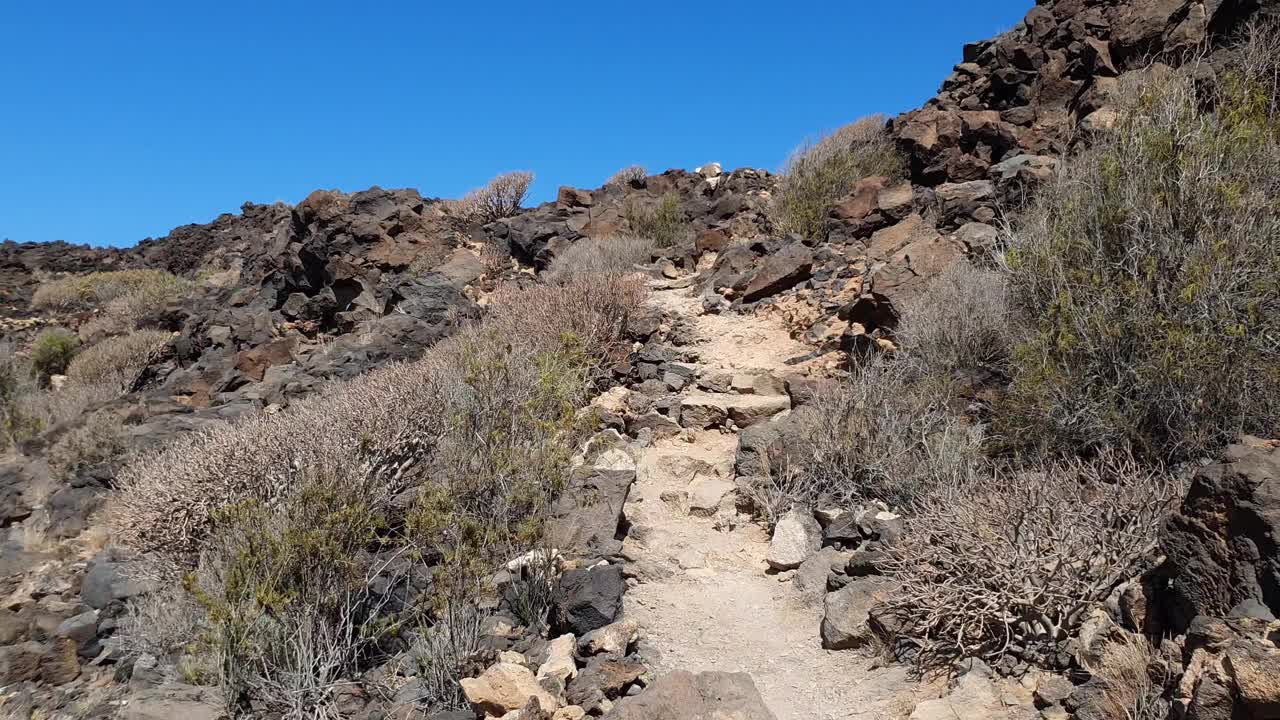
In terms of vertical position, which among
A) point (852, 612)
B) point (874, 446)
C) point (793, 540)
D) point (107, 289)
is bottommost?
point (852, 612)

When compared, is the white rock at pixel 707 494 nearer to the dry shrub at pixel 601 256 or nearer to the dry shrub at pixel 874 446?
the dry shrub at pixel 874 446

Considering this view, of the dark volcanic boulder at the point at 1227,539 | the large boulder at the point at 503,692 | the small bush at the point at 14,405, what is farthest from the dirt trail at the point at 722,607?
the small bush at the point at 14,405

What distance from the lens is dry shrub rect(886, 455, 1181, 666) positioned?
3.01 m

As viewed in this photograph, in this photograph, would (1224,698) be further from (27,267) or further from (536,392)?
(27,267)

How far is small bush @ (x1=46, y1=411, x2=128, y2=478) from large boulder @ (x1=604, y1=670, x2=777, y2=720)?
6325mm

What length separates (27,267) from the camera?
936 inches

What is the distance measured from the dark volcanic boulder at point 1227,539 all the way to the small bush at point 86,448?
8.02 meters

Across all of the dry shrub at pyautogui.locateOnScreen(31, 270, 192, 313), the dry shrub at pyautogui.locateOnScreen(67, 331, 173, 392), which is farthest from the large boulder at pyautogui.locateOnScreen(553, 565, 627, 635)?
the dry shrub at pyautogui.locateOnScreen(31, 270, 192, 313)

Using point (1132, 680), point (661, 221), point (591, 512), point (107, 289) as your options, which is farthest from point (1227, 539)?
point (107, 289)

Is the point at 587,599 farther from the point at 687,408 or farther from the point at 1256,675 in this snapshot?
the point at 687,408

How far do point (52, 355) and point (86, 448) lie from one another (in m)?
7.81

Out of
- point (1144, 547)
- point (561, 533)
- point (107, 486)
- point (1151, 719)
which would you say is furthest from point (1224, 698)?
point (107, 486)

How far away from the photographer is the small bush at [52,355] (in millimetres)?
13047

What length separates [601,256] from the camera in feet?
37.0
